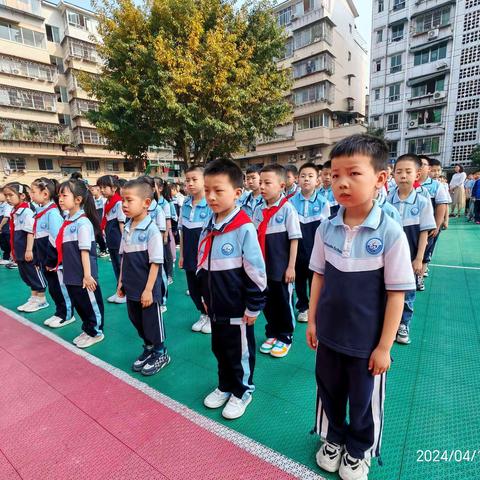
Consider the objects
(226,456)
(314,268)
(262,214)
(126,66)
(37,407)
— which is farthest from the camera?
(126,66)

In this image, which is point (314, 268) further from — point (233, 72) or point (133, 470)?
point (233, 72)

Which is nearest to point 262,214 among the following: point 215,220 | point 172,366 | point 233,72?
point 215,220

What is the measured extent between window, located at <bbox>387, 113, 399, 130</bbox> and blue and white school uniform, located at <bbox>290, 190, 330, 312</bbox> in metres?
24.7

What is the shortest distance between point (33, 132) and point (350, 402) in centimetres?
2992

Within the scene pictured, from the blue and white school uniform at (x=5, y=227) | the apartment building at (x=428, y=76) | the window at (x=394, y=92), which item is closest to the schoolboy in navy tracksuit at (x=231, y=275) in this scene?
the blue and white school uniform at (x=5, y=227)

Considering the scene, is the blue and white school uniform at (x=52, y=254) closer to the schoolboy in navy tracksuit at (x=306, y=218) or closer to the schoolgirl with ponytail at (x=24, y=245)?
the schoolgirl with ponytail at (x=24, y=245)

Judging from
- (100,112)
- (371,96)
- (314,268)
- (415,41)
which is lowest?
(314,268)

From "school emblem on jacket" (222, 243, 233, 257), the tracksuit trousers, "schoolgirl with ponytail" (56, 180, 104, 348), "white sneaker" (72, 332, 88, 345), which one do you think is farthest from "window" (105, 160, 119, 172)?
the tracksuit trousers

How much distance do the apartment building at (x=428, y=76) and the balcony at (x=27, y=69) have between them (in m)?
26.6

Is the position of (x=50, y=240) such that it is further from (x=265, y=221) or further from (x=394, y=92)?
(x=394, y=92)

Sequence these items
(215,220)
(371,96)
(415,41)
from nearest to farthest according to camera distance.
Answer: (215,220), (415,41), (371,96)

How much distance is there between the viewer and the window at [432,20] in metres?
20.8

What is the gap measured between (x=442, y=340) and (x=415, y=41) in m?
27.2

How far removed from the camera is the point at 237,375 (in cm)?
210
